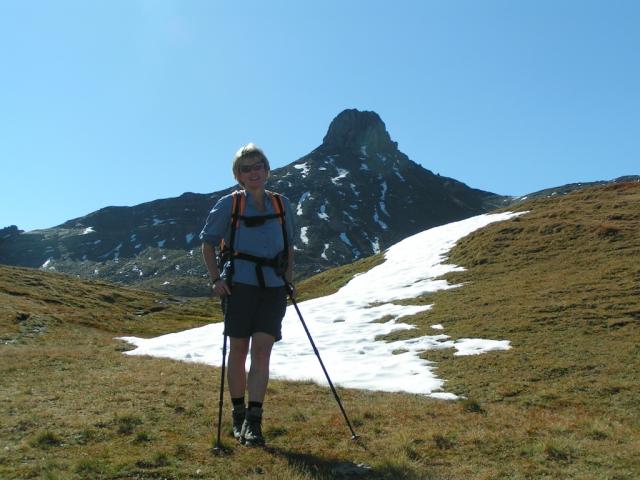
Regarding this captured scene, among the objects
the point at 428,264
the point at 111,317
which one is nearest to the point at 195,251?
the point at 111,317

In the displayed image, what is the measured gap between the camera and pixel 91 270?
181m

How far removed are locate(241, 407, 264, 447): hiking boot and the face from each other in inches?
112

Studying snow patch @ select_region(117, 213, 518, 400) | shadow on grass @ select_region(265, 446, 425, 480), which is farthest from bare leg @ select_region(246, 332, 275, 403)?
snow patch @ select_region(117, 213, 518, 400)

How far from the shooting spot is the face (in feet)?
23.4

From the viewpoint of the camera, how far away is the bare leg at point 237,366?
23.0ft

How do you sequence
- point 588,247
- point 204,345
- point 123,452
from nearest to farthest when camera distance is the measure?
point 123,452 < point 204,345 < point 588,247

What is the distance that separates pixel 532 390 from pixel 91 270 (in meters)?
187

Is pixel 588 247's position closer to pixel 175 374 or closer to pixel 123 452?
pixel 175 374

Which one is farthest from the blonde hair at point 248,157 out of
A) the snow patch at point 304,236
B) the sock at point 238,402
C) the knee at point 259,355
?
the snow patch at point 304,236

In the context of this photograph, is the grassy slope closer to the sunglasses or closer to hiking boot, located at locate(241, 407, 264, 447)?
hiking boot, located at locate(241, 407, 264, 447)

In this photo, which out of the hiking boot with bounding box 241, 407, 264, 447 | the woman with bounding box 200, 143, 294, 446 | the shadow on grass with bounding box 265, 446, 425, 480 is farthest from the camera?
the woman with bounding box 200, 143, 294, 446

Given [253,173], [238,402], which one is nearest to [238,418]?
[238,402]

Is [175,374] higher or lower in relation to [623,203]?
lower

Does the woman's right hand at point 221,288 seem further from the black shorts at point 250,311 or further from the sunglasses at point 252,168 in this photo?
the sunglasses at point 252,168
